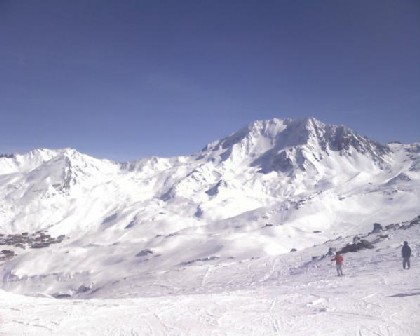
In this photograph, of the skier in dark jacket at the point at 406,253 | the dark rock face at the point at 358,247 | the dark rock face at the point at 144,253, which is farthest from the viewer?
the dark rock face at the point at 144,253

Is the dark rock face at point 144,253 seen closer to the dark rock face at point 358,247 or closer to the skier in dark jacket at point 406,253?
the dark rock face at point 358,247

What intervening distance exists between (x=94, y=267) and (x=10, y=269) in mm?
27247

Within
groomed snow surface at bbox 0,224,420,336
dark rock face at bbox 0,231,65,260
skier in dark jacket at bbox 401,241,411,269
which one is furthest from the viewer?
dark rock face at bbox 0,231,65,260

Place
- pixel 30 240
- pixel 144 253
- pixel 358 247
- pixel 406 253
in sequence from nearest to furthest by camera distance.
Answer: pixel 406 253
pixel 358 247
pixel 144 253
pixel 30 240

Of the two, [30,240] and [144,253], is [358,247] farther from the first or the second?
[30,240]

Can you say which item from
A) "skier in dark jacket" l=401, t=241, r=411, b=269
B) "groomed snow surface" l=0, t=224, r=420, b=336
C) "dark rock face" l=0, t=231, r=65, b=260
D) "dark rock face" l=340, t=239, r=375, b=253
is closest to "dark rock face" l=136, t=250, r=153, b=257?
"dark rock face" l=340, t=239, r=375, b=253

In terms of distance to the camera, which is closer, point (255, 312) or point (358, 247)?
point (255, 312)

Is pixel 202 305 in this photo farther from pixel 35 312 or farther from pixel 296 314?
pixel 35 312

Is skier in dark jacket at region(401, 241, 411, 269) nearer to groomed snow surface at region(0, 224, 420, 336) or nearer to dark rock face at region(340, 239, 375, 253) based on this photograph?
groomed snow surface at region(0, 224, 420, 336)

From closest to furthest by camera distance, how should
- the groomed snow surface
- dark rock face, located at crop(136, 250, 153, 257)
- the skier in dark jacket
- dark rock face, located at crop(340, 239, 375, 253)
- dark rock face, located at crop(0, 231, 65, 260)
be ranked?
the groomed snow surface < the skier in dark jacket < dark rock face, located at crop(340, 239, 375, 253) < dark rock face, located at crop(136, 250, 153, 257) < dark rock face, located at crop(0, 231, 65, 260)

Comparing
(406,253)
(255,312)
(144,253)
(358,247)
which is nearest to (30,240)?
(144,253)

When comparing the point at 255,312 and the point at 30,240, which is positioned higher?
the point at 30,240

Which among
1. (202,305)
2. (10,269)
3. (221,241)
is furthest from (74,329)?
(10,269)

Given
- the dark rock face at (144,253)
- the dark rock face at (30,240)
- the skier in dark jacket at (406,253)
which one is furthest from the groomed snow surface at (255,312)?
the dark rock face at (30,240)
